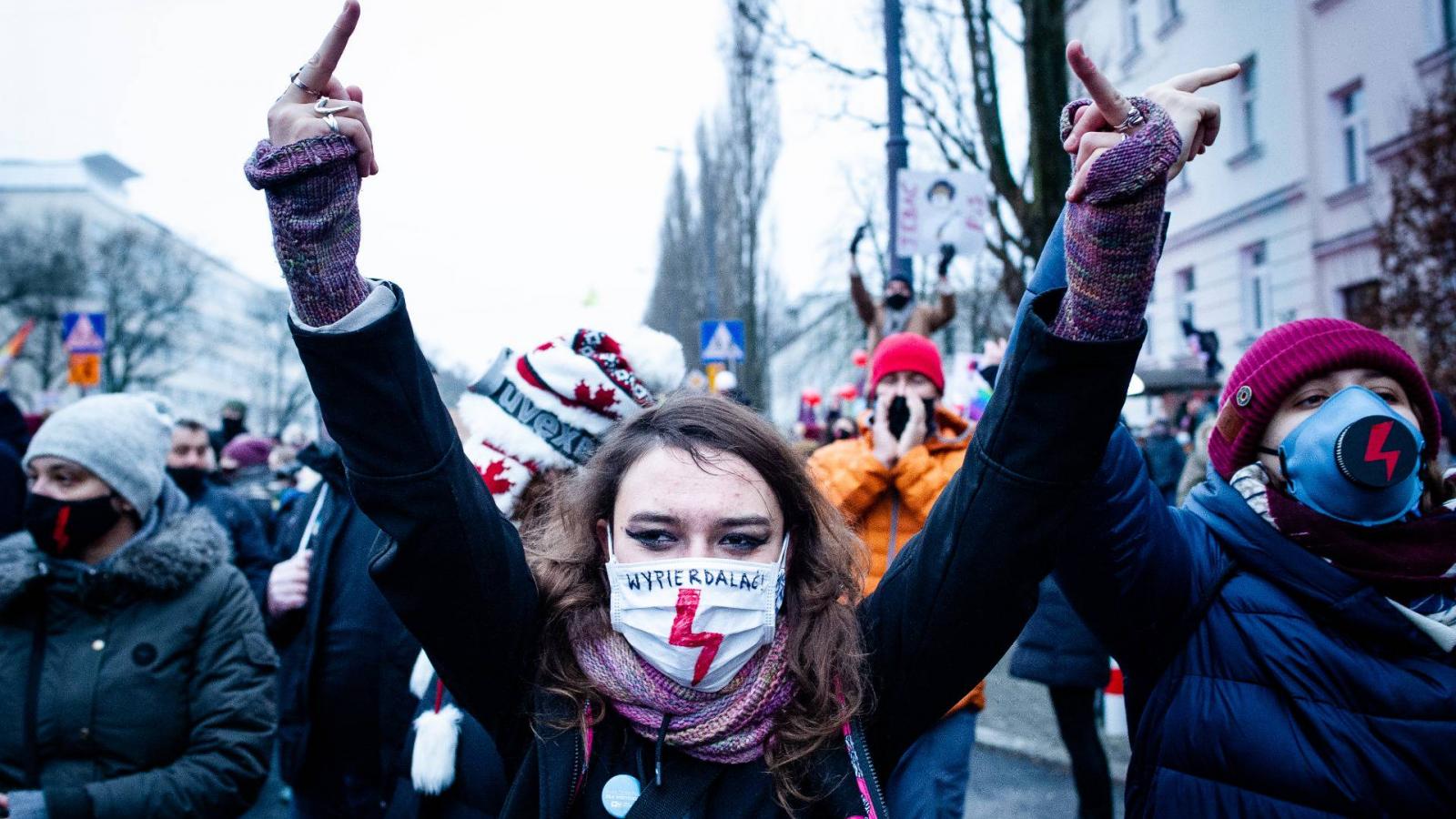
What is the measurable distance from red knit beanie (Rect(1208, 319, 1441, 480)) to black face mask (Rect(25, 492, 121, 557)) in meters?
2.85

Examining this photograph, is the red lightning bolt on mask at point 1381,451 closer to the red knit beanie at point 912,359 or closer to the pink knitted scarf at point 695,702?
the pink knitted scarf at point 695,702

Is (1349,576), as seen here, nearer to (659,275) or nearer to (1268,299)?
(1268,299)

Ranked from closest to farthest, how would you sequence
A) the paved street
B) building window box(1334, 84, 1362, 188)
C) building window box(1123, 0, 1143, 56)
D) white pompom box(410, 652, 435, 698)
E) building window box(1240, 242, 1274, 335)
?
white pompom box(410, 652, 435, 698) → the paved street → building window box(1334, 84, 1362, 188) → building window box(1240, 242, 1274, 335) → building window box(1123, 0, 1143, 56)

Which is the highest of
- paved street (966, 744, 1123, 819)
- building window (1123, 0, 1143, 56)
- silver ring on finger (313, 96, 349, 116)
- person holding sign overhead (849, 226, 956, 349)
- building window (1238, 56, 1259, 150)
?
building window (1123, 0, 1143, 56)

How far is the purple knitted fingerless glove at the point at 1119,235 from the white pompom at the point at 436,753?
58.9 inches

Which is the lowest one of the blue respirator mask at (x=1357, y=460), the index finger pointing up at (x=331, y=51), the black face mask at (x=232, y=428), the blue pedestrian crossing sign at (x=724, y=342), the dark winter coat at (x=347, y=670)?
the dark winter coat at (x=347, y=670)

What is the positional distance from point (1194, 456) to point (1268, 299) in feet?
48.4

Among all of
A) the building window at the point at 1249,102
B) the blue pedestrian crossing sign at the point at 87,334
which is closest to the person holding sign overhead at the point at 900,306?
the blue pedestrian crossing sign at the point at 87,334

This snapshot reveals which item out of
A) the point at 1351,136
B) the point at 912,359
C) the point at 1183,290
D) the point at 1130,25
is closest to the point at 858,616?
the point at 912,359

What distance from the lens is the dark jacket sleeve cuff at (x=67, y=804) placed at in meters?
2.55

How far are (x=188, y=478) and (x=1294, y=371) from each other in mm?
5813

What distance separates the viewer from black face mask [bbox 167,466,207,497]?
A: 6.09 metres

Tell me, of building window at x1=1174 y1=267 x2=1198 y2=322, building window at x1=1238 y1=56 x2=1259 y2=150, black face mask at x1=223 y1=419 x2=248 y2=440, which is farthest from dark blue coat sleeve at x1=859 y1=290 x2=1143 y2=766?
building window at x1=1174 y1=267 x2=1198 y2=322

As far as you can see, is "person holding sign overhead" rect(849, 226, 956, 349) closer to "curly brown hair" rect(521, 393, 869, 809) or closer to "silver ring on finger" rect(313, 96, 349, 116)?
"curly brown hair" rect(521, 393, 869, 809)
